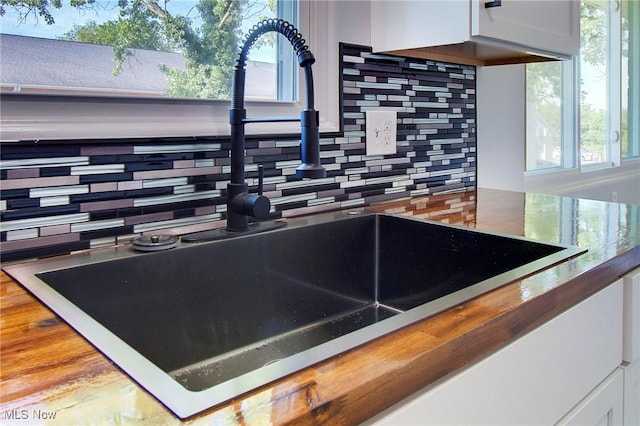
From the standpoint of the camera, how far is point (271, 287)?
104 cm

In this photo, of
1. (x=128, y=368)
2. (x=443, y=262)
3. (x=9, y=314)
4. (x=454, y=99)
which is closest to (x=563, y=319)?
(x=443, y=262)

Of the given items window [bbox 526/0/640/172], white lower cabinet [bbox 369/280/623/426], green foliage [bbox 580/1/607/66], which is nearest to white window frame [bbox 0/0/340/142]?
white lower cabinet [bbox 369/280/623/426]

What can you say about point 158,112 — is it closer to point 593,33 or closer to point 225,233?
point 225,233

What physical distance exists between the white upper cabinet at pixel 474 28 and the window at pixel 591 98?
820 millimetres

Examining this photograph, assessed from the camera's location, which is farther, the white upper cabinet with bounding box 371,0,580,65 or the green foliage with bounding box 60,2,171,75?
the white upper cabinet with bounding box 371,0,580,65

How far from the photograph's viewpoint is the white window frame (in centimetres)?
84

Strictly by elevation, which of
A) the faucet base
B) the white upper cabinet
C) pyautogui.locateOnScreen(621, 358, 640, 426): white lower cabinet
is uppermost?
the white upper cabinet

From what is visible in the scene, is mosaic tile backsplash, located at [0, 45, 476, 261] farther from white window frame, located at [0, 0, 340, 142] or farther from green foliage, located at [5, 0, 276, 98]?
green foliage, located at [5, 0, 276, 98]

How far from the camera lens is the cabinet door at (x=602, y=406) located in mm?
790

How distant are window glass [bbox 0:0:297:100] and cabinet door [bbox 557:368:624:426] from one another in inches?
35.2

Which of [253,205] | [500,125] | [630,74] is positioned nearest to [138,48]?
[253,205]

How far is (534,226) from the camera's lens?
3.67ft

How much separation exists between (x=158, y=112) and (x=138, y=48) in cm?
16

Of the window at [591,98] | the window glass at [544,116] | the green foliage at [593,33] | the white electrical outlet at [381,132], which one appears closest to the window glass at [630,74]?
the window at [591,98]
